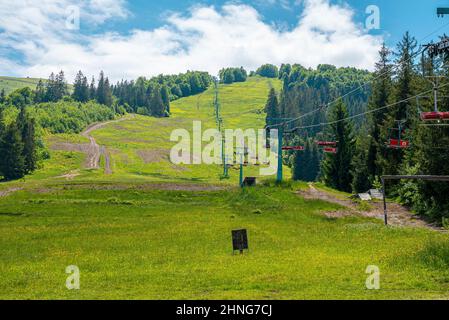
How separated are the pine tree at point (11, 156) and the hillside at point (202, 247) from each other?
46.1 meters

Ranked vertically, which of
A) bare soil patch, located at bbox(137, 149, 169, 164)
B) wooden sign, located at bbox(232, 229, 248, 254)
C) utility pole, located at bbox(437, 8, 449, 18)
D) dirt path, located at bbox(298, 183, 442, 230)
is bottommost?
dirt path, located at bbox(298, 183, 442, 230)

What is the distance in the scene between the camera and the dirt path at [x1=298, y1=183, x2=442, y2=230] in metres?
38.0

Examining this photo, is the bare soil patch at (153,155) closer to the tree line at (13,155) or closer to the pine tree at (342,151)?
the tree line at (13,155)

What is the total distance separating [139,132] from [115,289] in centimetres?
18131

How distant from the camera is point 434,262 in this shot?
59.2ft

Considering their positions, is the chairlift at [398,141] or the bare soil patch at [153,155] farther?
the bare soil patch at [153,155]

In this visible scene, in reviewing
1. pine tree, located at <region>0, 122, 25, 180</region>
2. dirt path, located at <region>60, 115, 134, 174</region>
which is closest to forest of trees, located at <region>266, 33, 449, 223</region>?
dirt path, located at <region>60, 115, 134, 174</region>

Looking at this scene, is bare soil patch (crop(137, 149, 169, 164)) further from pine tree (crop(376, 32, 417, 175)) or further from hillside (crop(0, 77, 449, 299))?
pine tree (crop(376, 32, 417, 175))

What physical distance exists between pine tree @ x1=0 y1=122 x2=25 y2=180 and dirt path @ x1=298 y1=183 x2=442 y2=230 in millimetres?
75946

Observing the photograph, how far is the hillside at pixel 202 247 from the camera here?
50.4 feet

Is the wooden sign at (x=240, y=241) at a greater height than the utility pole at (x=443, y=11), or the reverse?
the utility pole at (x=443, y=11)

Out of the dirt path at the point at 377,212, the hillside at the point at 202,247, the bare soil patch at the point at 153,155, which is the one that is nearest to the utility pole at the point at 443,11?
the hillside at the point at 202,247
